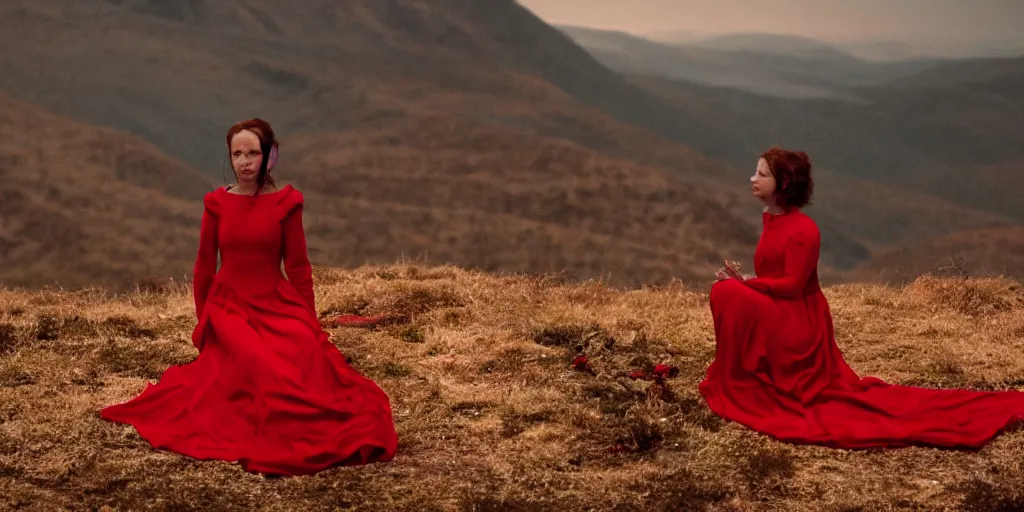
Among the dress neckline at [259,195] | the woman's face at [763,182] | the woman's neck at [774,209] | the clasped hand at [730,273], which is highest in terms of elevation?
the woman's face at [763,182]

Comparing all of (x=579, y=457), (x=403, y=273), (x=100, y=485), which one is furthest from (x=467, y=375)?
(x=403, y=273)

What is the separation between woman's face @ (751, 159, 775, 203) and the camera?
27.6 ft

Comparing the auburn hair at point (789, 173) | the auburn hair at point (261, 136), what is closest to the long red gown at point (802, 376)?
the auburn hair at point (789, 173)

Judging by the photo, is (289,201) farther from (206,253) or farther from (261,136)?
(206,253)

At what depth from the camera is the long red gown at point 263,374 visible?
299 inches

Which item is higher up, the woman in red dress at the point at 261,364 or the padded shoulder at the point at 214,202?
the padded shoulder at the point at 214,202

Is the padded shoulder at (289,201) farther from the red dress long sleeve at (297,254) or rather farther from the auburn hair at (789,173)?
the auburn hair at (789,173)

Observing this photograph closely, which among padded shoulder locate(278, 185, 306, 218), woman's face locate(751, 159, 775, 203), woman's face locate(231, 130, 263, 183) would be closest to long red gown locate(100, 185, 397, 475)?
padded shoulder locate(278, 185, 306, 218)

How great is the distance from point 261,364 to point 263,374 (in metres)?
0.07

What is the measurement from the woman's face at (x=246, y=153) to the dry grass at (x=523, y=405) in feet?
6.80

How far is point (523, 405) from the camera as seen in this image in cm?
921

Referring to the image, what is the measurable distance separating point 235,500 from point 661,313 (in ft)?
22.4

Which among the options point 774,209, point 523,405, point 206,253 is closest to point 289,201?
point 206,253

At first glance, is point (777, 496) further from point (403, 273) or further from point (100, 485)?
point (403, 273)
